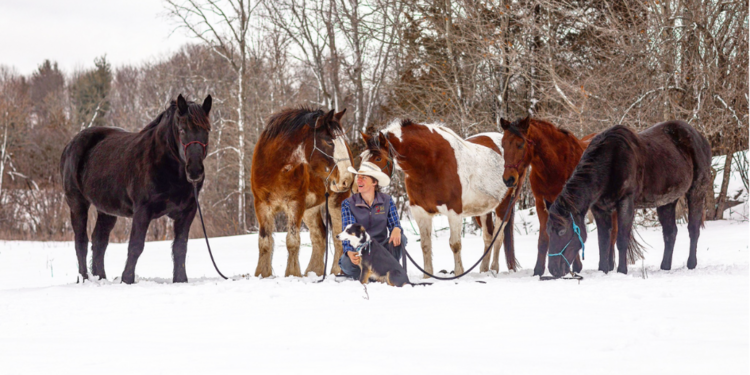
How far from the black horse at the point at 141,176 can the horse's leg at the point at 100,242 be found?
11mm

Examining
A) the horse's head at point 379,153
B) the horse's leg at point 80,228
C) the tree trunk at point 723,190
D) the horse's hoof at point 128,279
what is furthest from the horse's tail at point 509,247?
the tree trunk at point 723,190

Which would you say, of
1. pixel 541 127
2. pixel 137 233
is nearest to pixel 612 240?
pixel 541 127

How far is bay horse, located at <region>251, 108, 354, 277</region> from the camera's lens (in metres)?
6.97

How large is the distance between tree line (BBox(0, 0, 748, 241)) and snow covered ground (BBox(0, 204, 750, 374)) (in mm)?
3413

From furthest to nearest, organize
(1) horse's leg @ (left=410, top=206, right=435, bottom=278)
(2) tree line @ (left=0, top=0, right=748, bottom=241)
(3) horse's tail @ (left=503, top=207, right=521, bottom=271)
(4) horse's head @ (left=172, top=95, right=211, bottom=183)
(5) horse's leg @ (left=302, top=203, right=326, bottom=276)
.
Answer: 1. (2) tree line @ (left=0, top=0, right=748, bottom=241)
2. (3) horse's tail @ (left=503, top=207, right=521, bottom=271)
3. (5) horse's leg @ (left=302, top=203, right=326, bottom=276)
4. (1) horse's leg @ (left=410, top=206, right=435, bottom=278)
5. (4) horse's head @ (left=172, top=95, right=211, bottom=183)

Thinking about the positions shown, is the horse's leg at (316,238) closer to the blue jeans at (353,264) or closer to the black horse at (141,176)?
the blue jeans at (353,264)

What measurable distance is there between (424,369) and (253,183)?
14.8 ft

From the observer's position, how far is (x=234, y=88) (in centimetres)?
2247

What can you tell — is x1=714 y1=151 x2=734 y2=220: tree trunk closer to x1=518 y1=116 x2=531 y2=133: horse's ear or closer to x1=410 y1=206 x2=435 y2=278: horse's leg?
x1=518 y1=116 x2=531 y2=133: horse's ear

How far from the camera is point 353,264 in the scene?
256 inches

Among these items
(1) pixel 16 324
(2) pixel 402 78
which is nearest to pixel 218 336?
(1) pixel 16 324

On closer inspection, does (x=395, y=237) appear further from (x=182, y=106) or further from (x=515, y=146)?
(x=182, y=106)

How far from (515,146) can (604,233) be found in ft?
4.50

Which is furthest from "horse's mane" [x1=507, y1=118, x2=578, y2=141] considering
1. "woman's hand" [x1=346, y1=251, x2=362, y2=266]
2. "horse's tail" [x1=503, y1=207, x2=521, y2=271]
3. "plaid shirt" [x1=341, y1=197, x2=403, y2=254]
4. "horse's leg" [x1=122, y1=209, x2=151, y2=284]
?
"horse's leg" [x1=122, y1=209, x2=151, y2=284]
